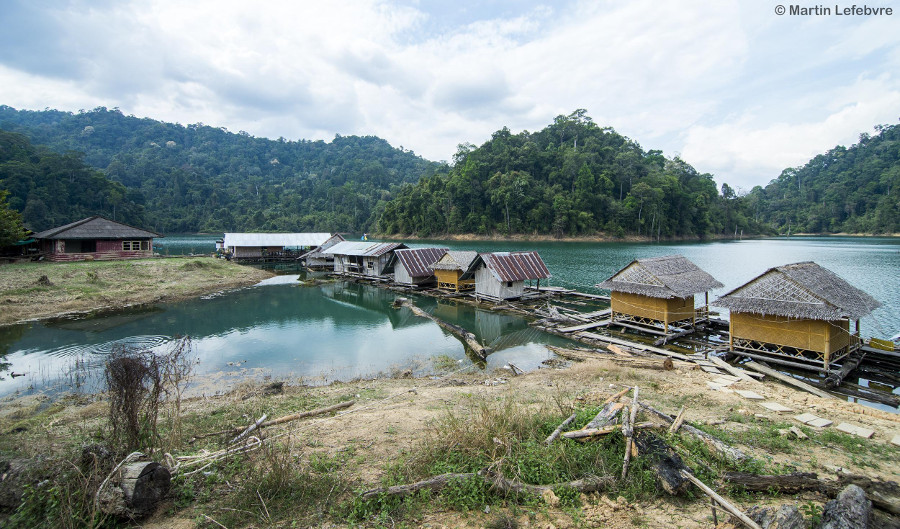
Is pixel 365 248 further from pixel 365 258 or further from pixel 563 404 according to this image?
pixel 563 404

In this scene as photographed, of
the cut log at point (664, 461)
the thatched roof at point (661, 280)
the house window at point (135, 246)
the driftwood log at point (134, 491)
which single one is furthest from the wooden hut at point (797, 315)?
the house window at point (135, 246)

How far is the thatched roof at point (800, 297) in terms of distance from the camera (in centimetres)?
1267

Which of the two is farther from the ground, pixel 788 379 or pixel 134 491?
pixel 134 491

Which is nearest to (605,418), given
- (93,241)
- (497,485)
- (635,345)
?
(497,485)

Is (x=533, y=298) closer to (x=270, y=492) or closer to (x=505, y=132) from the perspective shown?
(x=270, y=492)

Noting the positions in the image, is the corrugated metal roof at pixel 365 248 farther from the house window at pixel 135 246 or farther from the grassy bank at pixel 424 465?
the grassy bank at pixel 424 465

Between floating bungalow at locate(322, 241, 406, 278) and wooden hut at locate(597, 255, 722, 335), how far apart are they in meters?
19.4

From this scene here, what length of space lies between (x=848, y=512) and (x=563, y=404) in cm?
422

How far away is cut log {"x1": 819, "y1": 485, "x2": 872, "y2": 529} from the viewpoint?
396 centimetres

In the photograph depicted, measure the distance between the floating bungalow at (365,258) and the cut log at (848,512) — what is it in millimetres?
30730

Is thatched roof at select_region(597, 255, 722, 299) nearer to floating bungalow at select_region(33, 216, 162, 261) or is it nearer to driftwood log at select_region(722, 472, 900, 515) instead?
driftwood log at select_region(722, 472, 900, 515)

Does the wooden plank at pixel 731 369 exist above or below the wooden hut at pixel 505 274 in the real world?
below

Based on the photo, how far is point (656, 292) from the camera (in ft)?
56.2

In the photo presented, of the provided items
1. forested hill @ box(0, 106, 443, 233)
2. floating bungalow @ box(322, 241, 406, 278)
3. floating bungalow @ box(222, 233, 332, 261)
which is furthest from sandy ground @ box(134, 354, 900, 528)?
forested hill @ box(0, 106, 443, 233)
